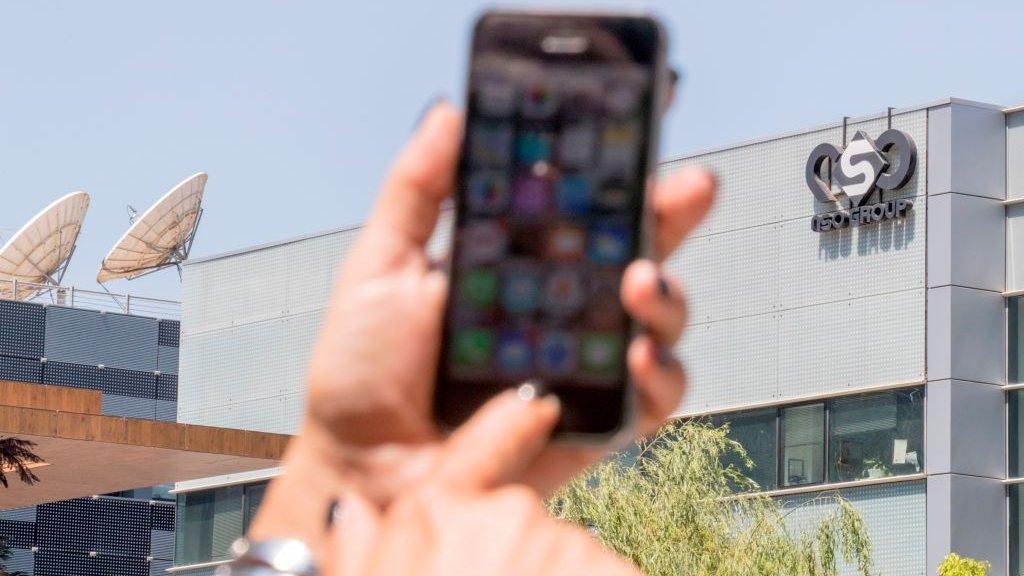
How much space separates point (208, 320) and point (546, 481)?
123ft

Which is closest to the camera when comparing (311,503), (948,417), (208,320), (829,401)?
(311,503)

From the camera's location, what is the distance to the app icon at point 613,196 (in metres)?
2.14

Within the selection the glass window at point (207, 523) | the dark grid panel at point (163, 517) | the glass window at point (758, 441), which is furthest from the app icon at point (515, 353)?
the dark grid panel at point (163, 517)

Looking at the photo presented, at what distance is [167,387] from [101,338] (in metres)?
2.68

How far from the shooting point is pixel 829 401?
1142 inches

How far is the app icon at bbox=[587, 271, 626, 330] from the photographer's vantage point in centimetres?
209

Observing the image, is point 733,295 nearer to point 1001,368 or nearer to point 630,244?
point 1001,368

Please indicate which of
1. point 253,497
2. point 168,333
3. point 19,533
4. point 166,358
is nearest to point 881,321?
point 253,497

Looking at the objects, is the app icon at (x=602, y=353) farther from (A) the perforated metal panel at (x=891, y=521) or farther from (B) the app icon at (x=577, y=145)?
(A) the perforated metal panel at (x=891, y=521)

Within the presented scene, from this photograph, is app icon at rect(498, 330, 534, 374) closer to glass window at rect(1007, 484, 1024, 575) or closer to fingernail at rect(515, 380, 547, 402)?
fingernail at rect(515, 380, 547, 402)

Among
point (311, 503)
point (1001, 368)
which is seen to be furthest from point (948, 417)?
point (311, 503)

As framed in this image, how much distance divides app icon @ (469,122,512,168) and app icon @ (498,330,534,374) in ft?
0.66

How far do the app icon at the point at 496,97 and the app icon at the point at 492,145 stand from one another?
17 mm

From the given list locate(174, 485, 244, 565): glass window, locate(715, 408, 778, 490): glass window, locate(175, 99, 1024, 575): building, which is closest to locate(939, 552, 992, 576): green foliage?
locate(175, 99, 1024, 575): building
